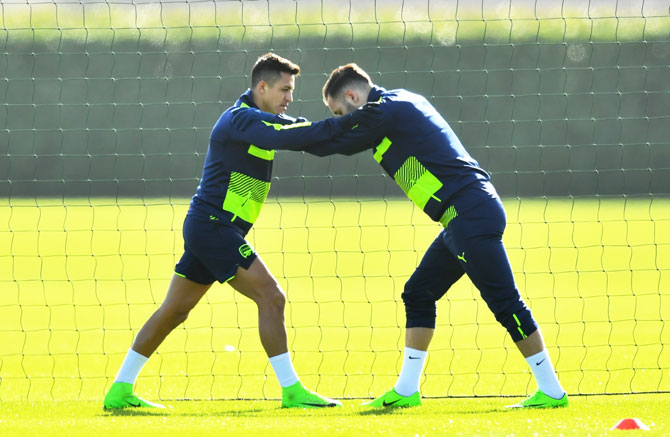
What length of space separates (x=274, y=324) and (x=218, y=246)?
545 millimetres

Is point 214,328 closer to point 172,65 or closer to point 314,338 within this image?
point 314,338

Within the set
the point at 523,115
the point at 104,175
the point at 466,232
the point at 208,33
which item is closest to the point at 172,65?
the point at 208,33

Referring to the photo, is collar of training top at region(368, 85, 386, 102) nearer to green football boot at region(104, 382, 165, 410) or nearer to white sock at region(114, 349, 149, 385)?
white sock at region(114, 349, 149, 385)

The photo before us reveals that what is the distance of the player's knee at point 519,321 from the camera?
235 inches

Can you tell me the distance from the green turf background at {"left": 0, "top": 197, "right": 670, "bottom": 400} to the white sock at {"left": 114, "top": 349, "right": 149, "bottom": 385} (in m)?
0.69

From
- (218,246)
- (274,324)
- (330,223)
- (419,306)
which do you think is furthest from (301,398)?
(330,223)

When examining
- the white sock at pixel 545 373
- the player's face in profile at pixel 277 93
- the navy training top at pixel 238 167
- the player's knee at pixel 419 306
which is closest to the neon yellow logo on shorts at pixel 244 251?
the navy training top at pixel 238 167

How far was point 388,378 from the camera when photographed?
7.89 metres

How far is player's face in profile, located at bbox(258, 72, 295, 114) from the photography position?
21.0 feet

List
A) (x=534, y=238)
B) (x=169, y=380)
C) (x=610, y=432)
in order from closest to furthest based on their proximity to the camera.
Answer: (x=610, y=432)
(x=169, y=380)
(x=534, y=238)

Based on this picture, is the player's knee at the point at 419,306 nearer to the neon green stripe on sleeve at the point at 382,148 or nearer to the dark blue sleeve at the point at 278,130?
the neon green stripe on sleeve at the point at 382,148

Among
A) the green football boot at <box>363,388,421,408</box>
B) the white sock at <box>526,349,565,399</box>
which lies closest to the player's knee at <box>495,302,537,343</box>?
the white sock at <box>526,349,565,399</box>

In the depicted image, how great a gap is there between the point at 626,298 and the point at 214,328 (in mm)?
4656

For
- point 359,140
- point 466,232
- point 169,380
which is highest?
point 359,140
